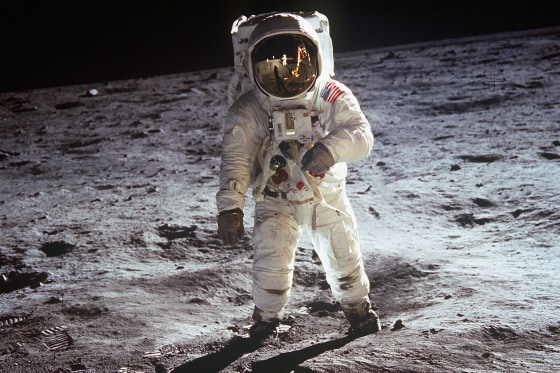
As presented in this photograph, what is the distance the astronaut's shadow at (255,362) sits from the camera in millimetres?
2104

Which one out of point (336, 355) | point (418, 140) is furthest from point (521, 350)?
point (418, 140)

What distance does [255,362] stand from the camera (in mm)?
2156

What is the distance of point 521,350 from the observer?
77.9 inches

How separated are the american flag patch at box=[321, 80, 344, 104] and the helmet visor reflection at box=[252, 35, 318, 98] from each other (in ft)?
0.31

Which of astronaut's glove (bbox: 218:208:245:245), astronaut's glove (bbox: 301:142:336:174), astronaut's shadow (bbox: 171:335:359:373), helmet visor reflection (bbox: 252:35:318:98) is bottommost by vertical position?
astronaut's shadow (bbox: 171:335:359:373)

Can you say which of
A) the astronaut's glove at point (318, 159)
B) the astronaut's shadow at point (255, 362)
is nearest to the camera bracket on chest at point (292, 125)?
the astronaut's glove at point (318, 159)

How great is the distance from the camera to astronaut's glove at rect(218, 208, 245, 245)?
2.24m

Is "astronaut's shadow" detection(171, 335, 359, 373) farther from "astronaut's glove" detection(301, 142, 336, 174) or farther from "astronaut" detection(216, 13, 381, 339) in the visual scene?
"astronaut's glove" detection(301, 142, 336, 174)

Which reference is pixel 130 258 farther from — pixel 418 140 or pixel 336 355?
pixel 418 140

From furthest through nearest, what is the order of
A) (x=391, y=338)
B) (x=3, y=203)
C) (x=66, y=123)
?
(x=66, y=123)
(x=3, y=203)
(x=391, y=338)

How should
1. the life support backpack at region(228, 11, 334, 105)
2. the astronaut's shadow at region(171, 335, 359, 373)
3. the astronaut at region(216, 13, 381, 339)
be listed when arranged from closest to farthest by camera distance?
A: 1. the astronaut's shadow at region(171, 335, 359, 373)
2. the astronaut at region(216, 13, 381, 339)
3. the life support backpack at region(228, 11, 334, 105)

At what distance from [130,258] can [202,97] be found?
13.7 feet

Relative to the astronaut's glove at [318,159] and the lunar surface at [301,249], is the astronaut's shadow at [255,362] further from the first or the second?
the astronaut's glove at [318,159]

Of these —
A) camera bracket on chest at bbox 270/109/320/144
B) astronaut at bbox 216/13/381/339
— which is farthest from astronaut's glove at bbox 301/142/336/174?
camera bracket on chest at bbox 270/109/320/144
